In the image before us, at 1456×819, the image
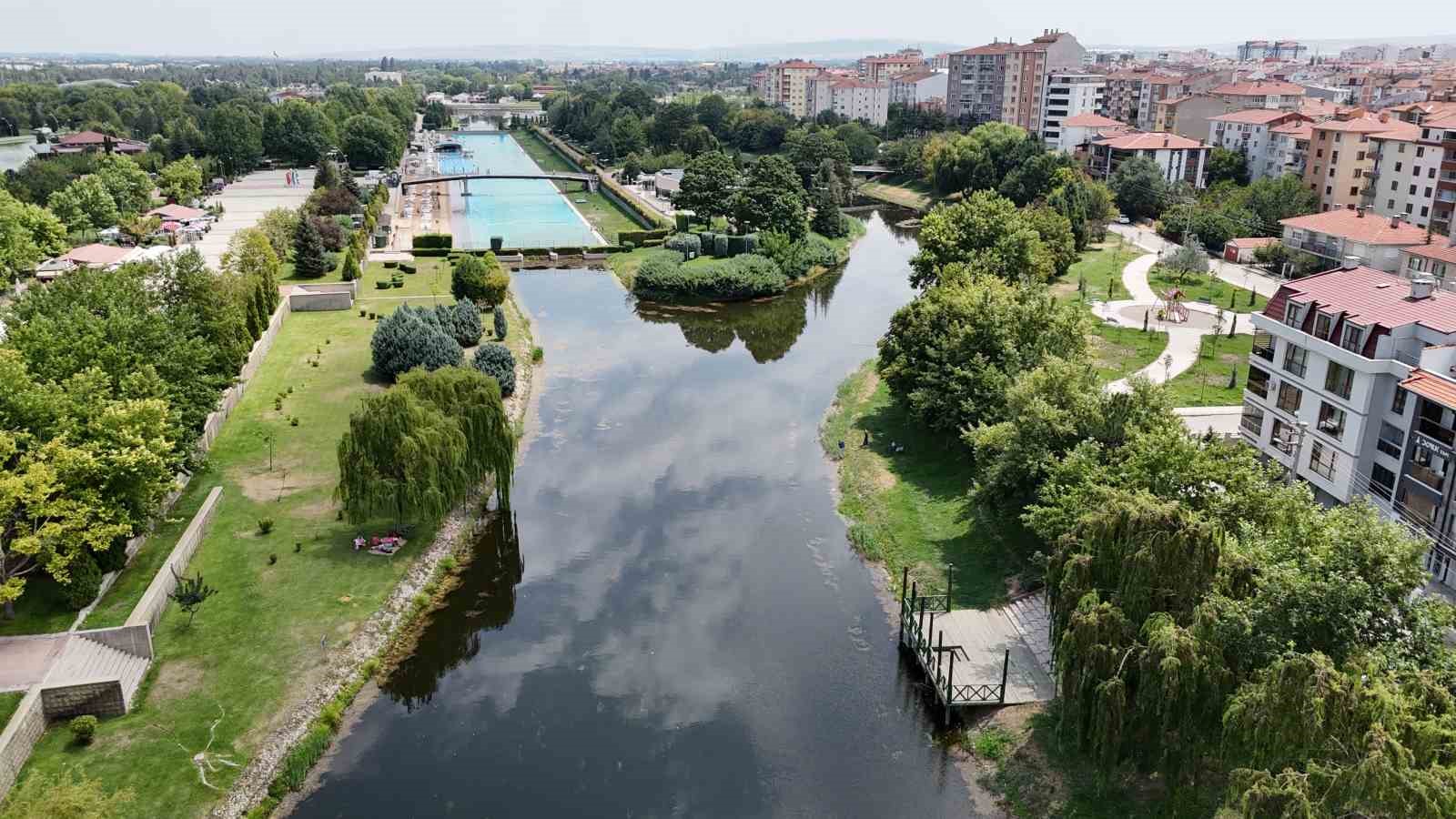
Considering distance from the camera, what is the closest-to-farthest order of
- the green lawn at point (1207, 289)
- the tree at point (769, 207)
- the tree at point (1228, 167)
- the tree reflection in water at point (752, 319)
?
the tree reflection in water at point (752, 319) → the green lawn at point (1207, 289) → the tree at point (769, 207) → the tree at point (1228, 167)

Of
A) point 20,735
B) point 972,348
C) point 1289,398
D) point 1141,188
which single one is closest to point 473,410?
point 20,735

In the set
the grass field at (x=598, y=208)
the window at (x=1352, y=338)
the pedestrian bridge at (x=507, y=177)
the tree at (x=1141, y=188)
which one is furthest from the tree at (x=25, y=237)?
the tree at (x=1141, y=188)

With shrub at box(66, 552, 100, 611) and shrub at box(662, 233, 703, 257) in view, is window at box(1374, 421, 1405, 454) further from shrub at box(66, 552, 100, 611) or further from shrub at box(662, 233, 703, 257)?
shrub at box(662, 233, 703, 257)

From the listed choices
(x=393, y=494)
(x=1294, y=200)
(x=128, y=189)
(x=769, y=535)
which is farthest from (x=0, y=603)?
(x=1294, y=200)

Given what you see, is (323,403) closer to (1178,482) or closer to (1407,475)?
(1178,482)

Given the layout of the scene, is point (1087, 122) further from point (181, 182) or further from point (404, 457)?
point (404, 457)

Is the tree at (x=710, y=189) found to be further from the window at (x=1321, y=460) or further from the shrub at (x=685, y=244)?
the window at (x=1321, y=460)
